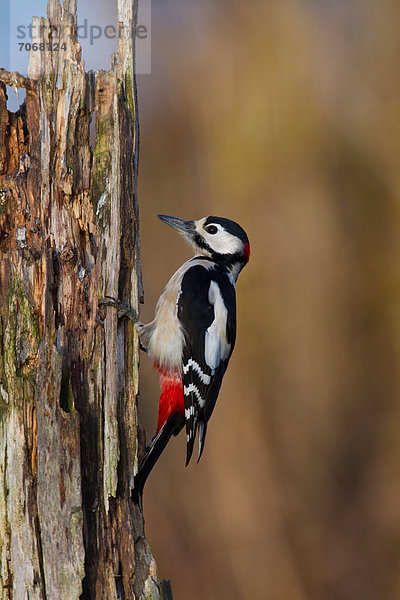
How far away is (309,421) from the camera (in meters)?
4.75

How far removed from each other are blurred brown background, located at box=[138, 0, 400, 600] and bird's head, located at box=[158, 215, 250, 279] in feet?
4.61

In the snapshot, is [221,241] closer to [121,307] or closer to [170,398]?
[170,398]

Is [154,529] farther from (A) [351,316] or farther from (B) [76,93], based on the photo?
(B) [76,93]

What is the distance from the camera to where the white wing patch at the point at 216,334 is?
2.71 metres

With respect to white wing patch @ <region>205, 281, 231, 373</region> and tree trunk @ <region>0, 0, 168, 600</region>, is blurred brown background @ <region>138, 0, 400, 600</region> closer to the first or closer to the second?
white wing patch @ <region>205, 281, 231, 373</region>

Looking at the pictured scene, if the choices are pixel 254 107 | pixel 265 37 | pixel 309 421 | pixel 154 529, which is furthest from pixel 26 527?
pixel 265 37

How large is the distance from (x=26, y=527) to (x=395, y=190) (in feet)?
12.5

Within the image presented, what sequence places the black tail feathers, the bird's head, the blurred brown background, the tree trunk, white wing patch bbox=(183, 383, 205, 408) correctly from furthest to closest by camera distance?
the blurred brown background, the bird's head, white wing patch bbox=(183, 383, 205, 408), the black tail feathers, the tree trunk

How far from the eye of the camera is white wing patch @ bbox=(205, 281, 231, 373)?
271 centimetres

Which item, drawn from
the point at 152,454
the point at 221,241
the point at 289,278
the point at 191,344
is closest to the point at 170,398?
the point at 191,344

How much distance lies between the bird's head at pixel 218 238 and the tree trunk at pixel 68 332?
880 millimetres

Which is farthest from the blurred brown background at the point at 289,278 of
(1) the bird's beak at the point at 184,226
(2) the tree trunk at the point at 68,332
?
(2) the tree trunk at the point at 68,332

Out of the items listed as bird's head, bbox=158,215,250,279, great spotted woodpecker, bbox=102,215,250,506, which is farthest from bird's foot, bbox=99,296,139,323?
bird's head, bbox=158,215,250,279

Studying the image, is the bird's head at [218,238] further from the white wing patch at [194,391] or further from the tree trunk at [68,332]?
the tree trunk at [68,332]
